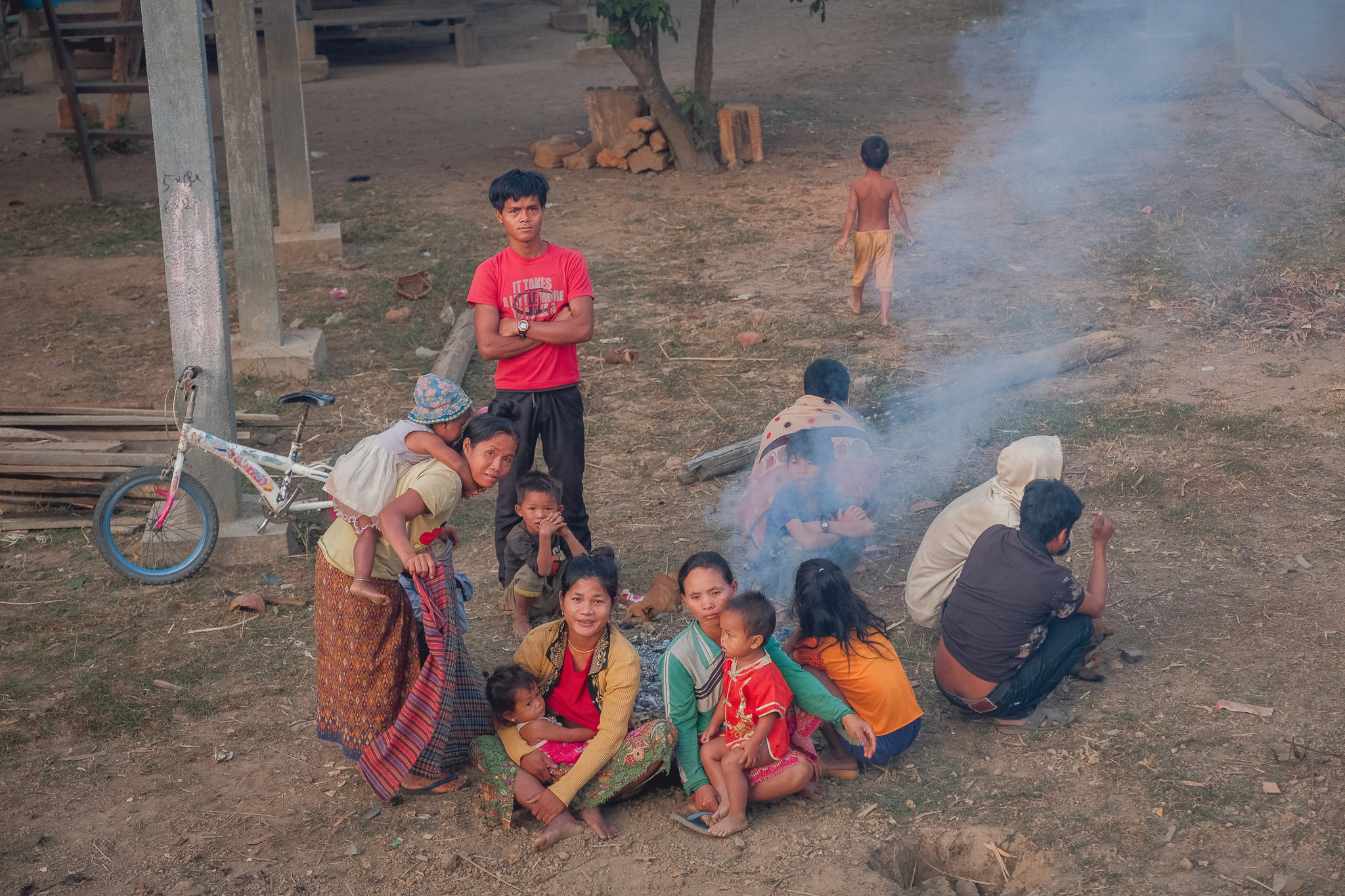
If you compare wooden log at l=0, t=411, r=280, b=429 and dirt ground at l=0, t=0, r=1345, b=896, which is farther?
wooden log at l=0, t=411, r=280, b=429

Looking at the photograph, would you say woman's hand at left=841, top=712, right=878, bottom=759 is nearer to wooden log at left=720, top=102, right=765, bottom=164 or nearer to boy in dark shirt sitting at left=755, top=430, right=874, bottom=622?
boy in dark shirt sitting at left=755, top=430, right=874, bottom=622

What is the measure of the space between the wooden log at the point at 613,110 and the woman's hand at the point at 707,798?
898cm

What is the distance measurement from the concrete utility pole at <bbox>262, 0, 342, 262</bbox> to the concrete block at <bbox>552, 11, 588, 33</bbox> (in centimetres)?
922

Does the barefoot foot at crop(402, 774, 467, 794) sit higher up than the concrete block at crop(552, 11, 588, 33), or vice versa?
the concrete block at crop(552, 11, 588, 33)

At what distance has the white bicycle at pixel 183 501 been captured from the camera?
4.90 metres

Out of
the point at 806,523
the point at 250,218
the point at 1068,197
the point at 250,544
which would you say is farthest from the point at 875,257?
the point at 250,544

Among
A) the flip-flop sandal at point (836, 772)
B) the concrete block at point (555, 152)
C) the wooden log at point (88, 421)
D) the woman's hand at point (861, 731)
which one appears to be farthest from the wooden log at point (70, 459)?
the concrete block at point (555, 152)

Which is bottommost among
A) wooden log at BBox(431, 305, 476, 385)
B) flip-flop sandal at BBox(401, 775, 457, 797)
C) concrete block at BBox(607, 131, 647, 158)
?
flip-flop sandal at BBox(401, 775, 457, 797)

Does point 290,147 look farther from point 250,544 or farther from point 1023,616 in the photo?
point 1023,616

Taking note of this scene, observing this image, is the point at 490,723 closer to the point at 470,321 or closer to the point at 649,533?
the point at 649,533

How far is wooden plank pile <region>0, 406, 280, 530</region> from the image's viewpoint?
5.48 meters

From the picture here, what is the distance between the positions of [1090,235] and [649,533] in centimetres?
508

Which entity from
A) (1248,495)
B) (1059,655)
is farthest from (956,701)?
(1248,495)

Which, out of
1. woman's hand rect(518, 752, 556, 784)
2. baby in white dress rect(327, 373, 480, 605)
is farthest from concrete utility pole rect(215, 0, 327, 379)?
woman's hand rect(518, 752, 556, 784)
